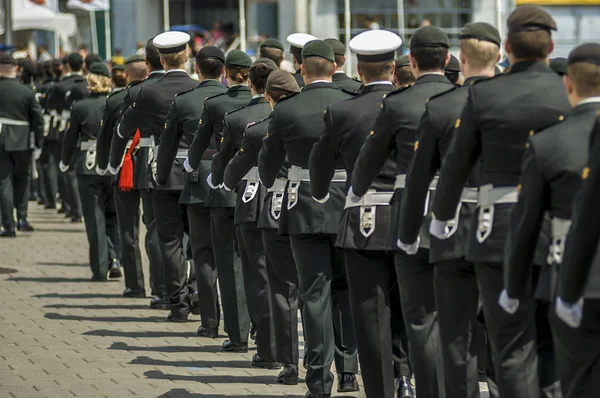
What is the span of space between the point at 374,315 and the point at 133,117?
4.68 metres

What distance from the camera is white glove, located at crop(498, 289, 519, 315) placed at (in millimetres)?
5562

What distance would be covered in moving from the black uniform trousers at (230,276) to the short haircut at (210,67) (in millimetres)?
1102

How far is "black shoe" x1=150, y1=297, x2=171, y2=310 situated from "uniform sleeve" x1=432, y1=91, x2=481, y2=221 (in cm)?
622

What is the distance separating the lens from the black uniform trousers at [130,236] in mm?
12820

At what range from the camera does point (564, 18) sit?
24109 mm

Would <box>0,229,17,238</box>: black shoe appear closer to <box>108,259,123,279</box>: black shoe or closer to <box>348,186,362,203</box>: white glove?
<box>108,259,123,279</box>: black shoe

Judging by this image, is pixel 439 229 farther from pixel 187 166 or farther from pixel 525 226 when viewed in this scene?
pixel 187 166

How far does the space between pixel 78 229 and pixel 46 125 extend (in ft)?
7.11

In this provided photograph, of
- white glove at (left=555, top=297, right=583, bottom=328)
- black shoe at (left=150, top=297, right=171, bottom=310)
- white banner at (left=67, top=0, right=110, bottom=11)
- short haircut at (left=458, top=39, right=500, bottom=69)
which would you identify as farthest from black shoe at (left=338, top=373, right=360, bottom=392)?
white banner at (left=67, top=0, right=110, bottom=11)

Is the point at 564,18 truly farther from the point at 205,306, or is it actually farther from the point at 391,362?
the point at 391,362

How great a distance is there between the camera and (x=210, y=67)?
10.5 m

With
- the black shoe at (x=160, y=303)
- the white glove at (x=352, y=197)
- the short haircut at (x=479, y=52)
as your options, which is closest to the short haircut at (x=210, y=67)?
the black shoe at (x=160, y=303)

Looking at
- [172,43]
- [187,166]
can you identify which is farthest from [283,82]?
[172,43]

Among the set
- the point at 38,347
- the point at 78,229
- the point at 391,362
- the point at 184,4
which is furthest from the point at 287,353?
the point at 184,4
